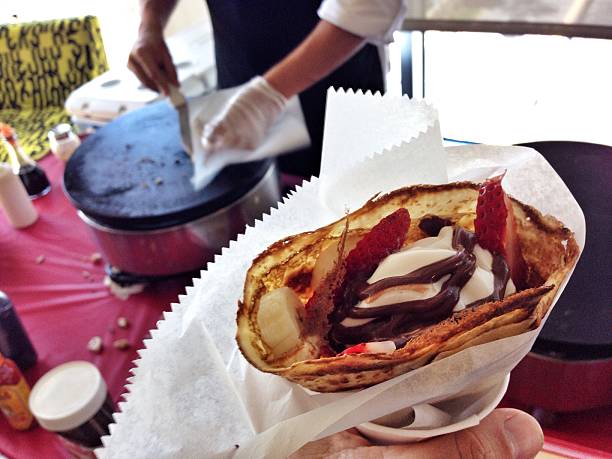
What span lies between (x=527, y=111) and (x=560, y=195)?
2631 millimetres

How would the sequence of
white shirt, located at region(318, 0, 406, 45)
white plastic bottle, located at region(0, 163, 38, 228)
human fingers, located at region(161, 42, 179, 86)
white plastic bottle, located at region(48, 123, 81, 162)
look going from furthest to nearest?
1. white plastic bottle, located at region(48, 123, 81, 162)
2. human fingers, located at region(161, 42, 179, 86)
3. white plastic bottle, located at region(0, 163, 38, 228)
4. white shirt, located at region(318, 0, 406, 45)

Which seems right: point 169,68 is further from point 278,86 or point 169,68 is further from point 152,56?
point 278,86

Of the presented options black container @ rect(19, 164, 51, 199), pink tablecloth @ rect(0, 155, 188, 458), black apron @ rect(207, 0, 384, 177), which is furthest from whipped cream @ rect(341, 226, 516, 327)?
black container @ rect(19, 164, 51, 199)

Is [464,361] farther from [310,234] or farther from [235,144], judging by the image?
[235,144]

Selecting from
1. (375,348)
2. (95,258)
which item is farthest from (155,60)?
(375,348)

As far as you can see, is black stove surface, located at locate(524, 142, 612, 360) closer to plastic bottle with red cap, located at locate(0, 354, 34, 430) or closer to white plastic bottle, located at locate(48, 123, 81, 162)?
plastic bottle with red cap, located at locate(0, 354, 34, 430)

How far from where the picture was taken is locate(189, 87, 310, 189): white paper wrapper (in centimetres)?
109

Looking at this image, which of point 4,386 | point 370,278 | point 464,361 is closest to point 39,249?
point 4,386

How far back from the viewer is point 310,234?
21.5 inches

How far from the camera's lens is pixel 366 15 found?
1.23 m

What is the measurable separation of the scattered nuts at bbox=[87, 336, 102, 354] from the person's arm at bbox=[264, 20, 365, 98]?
28.4 inches

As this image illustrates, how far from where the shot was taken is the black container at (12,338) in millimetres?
989

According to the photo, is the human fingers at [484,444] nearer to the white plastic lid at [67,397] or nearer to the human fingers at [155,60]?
the white plastic lid at [67,397]

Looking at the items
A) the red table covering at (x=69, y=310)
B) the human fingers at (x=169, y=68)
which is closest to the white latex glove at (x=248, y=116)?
the human fingers at (x=169, y=68)
